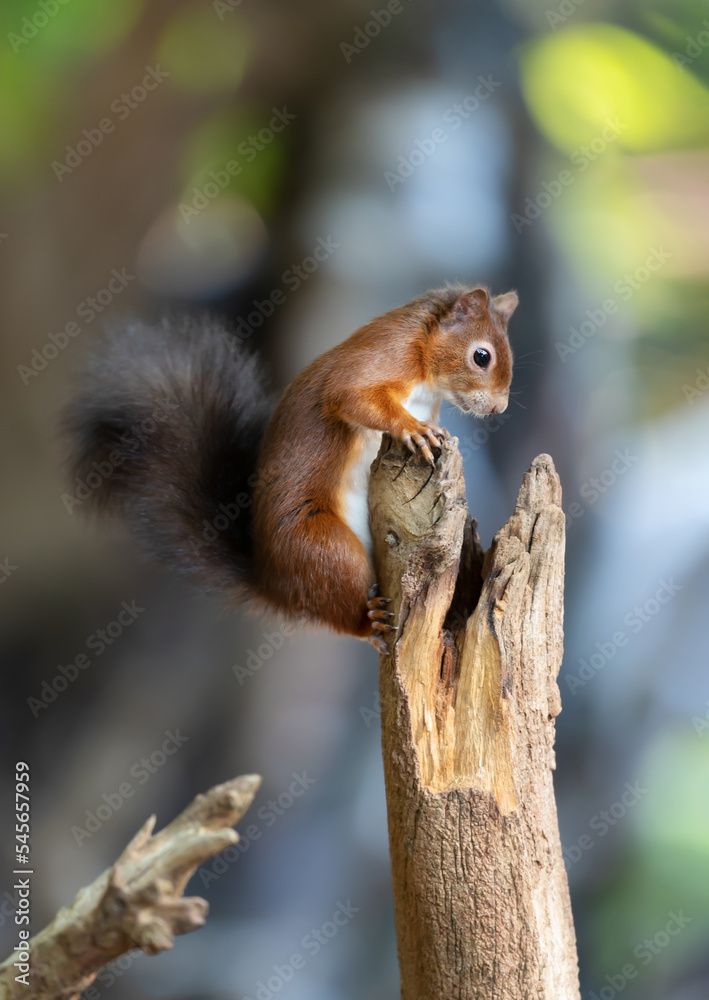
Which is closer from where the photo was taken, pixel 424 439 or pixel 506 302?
pixel 424 439

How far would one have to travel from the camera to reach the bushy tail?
1.61 metres

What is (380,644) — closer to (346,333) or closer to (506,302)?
(506,302)

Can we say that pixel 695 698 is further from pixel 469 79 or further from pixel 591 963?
pixel 469 79

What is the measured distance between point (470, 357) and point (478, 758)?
2.61 ft

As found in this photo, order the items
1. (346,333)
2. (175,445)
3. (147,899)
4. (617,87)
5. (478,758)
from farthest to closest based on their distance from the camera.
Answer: (346,333), (617,87), (175,445), (478,758), (147,899)

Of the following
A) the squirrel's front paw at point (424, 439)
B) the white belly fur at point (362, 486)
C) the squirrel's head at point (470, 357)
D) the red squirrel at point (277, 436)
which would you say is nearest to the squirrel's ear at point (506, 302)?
the red squirrel at point (277, 436)

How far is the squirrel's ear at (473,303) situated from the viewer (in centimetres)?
150

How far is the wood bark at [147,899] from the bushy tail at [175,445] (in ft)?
2.91

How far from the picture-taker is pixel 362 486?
150 centimetres

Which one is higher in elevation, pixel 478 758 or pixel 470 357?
pixel 470 357

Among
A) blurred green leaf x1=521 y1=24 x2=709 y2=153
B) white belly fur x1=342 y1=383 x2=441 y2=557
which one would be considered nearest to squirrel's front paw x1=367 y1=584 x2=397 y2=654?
white belly fur x1=342 y1=383 x2=441 y2=557

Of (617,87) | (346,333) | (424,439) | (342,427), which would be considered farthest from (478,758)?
(617,87)

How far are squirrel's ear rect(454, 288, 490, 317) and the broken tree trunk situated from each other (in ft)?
1.34

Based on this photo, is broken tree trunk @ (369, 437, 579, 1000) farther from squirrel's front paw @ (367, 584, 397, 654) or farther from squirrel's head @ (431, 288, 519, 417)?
squirrel's head @ (431, 288, 519, 417)
